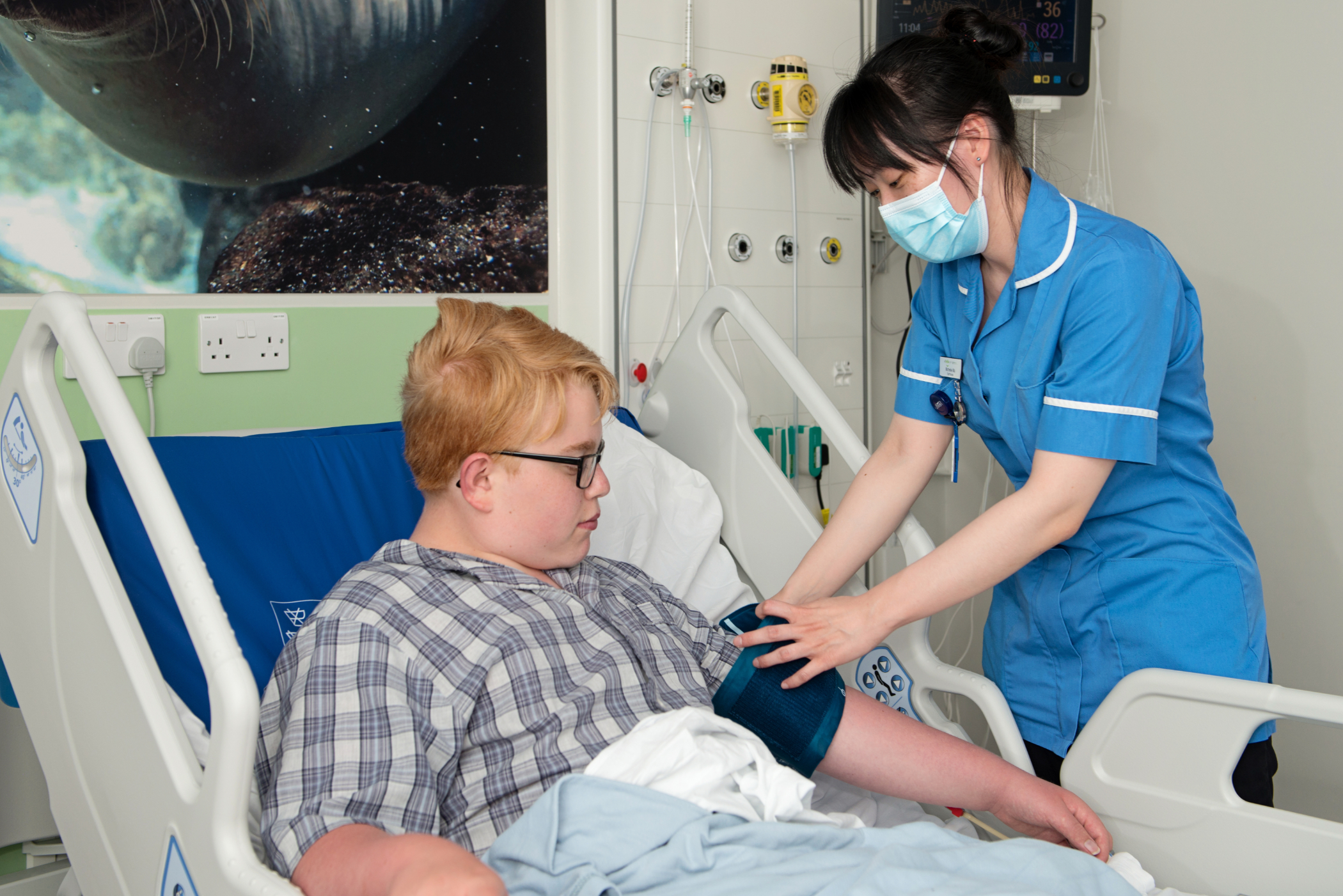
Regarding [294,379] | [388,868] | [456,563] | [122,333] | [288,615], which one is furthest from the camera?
[294,379]

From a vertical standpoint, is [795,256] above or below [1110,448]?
above

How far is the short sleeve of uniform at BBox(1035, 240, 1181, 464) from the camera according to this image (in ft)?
4.48

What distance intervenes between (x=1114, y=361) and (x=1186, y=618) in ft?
1.33

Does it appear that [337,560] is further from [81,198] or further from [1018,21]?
[1018,21]

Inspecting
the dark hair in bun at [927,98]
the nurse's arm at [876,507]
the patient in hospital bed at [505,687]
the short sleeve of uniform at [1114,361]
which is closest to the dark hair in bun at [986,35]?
the dark hair in bun at [927,98]

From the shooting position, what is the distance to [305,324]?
2.20 metres

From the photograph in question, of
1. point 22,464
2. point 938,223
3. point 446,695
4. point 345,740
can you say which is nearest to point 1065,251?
point 938,223

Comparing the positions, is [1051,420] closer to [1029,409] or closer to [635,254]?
[1029,409]

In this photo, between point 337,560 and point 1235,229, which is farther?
point 1235,229

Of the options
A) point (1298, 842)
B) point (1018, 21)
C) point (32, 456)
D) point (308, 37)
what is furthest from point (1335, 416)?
point (32, 456)

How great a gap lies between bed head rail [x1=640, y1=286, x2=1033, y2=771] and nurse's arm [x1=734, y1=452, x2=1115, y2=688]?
0.93ft

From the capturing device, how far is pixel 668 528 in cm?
201

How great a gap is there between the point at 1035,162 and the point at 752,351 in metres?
0.98

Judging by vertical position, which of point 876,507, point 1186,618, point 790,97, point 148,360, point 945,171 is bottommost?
point 1186,618
